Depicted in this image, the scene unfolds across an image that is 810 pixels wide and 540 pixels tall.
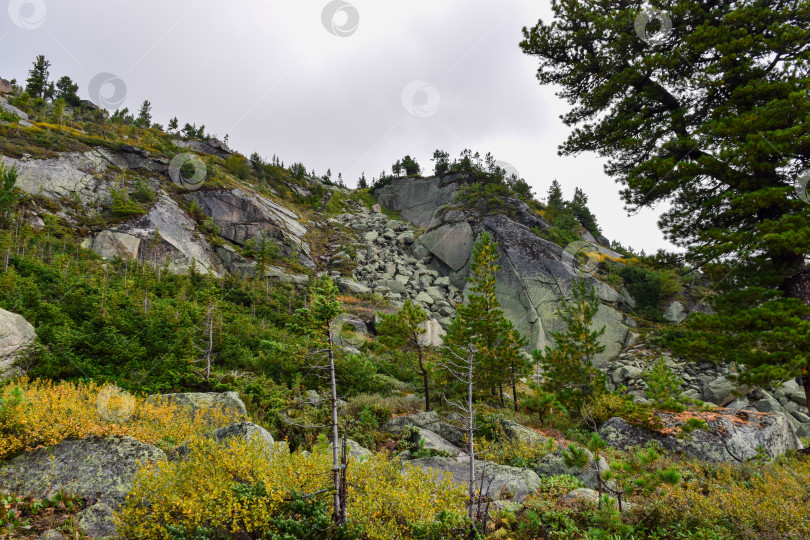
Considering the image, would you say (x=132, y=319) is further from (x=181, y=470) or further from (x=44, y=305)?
(x=181, y=470)

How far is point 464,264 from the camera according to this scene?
43.3 meters

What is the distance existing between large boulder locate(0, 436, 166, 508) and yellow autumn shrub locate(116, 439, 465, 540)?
1.26 metres

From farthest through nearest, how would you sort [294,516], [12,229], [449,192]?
A: [449,192] < [12,229] < [294,516]

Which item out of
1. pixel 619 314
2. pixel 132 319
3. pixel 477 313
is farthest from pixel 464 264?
pixel 132 319

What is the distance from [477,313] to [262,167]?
175 ft

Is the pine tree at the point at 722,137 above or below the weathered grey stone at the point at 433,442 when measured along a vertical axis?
above

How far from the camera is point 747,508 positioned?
18.5 feet

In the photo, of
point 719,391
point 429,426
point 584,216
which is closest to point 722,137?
point 429,426

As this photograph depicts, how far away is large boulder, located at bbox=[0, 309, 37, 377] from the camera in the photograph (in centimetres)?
1101

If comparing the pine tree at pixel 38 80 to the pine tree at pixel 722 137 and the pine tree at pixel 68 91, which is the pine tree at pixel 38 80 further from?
the pine tree at pixel 722 137

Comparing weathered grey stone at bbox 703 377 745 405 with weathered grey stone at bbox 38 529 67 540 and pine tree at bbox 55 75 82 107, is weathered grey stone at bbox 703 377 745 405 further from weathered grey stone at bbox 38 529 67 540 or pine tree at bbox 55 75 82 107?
pine tree at bbox 55 75 82 107

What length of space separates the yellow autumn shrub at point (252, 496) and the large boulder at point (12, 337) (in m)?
9.55

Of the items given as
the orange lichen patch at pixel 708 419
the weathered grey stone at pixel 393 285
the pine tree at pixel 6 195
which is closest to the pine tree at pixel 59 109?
the pine tree at pixel 6 195

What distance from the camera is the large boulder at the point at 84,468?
6.43m
